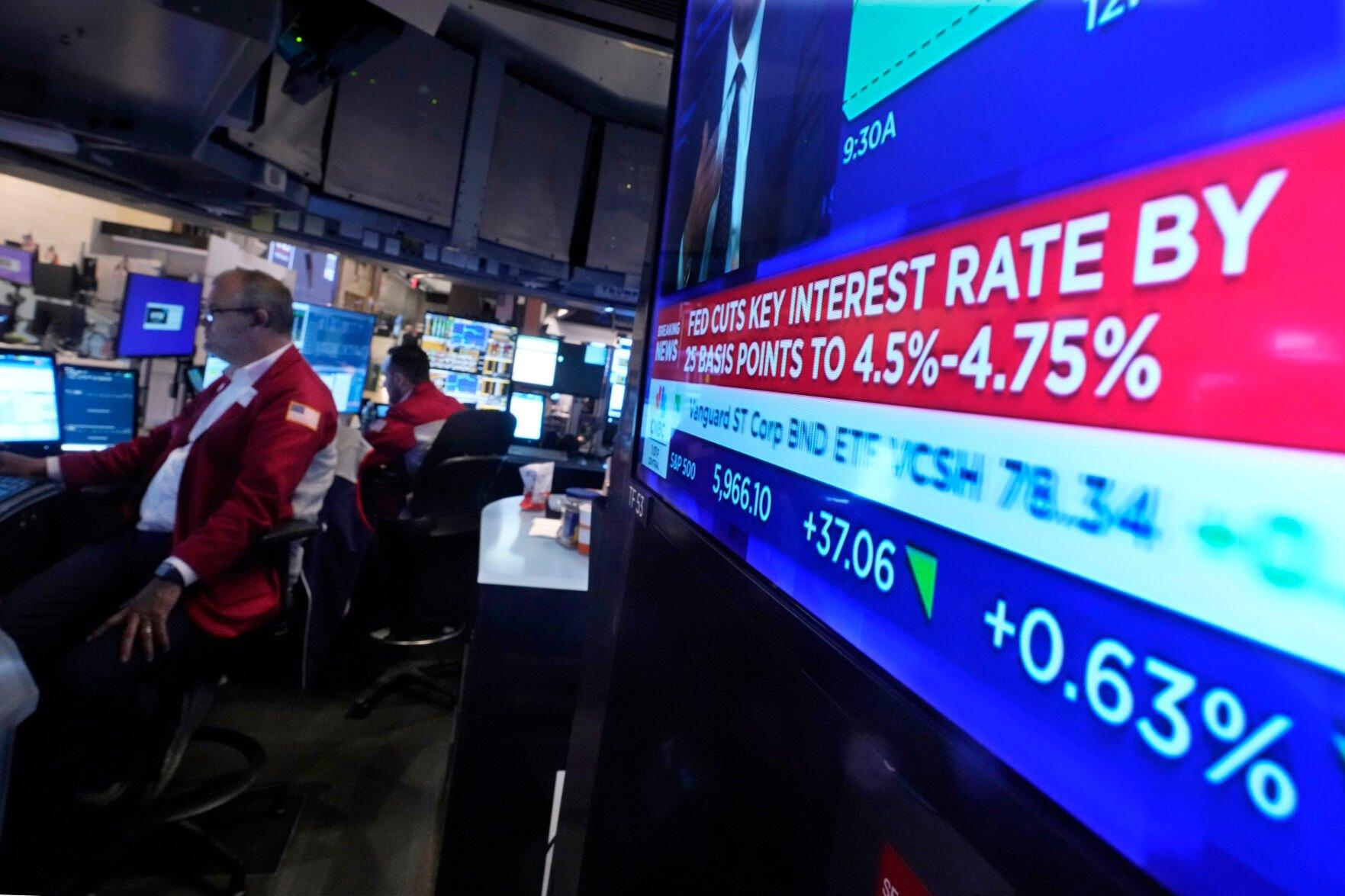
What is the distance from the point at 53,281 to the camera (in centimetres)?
344

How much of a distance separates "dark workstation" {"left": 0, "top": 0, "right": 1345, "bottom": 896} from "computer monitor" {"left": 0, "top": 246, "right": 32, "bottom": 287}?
0.96m

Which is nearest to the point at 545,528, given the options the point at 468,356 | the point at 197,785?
the point at 197,785

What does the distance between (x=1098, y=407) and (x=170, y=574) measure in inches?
78.9

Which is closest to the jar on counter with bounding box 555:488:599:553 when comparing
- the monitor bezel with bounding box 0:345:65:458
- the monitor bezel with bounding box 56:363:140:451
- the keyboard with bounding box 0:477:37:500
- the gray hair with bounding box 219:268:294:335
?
the gray hair with bounding box 219:268:294:335

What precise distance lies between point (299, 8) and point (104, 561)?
158cm

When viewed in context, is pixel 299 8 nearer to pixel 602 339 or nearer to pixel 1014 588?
pixel 1014 588

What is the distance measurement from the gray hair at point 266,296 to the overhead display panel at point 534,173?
2.08 metres

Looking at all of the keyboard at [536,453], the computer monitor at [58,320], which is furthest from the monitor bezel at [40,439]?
the keyboard at [536,453]

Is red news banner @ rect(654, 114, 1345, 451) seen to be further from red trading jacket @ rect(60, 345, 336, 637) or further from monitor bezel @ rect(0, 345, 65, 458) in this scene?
monitor bezel @ rect(0, 345, 65, 458)

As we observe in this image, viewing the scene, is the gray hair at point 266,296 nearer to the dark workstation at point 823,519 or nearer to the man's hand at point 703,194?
the dark workstation at point 823,519

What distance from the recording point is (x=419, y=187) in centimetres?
388

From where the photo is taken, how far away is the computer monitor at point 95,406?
2.97m

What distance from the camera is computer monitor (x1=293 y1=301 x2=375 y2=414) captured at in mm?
4629

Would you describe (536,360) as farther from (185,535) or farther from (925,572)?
(925,572)
